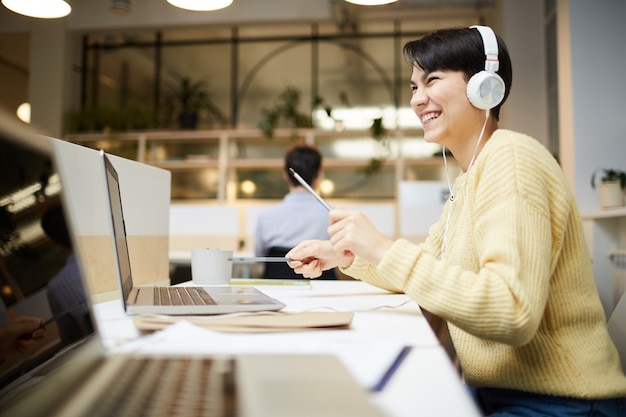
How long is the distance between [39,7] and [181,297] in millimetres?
3080

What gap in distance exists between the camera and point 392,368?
580 millimetres

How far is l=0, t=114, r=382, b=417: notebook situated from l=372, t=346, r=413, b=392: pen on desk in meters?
0.03

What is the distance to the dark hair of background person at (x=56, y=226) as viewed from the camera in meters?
0.60

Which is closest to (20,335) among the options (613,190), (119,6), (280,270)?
(280,270)

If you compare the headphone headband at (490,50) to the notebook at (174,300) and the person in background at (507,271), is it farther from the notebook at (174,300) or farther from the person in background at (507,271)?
the notebook at (174,300)

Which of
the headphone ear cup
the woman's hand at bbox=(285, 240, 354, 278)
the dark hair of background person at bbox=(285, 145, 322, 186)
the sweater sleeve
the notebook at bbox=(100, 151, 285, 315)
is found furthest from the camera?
the dark hair of background person at bbox=(285, 145, 322, 186)

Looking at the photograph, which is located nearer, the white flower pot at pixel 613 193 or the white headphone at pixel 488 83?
the white headphone at pixel 488 83

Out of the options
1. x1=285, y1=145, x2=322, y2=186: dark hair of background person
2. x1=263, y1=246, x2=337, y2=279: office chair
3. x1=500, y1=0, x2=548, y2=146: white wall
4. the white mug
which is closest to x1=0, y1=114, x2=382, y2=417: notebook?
the white mug

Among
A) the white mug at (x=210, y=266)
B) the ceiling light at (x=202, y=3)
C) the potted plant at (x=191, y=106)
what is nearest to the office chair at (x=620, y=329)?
the white mug at (x=210, y=266)

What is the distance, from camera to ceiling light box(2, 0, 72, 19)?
3.30m

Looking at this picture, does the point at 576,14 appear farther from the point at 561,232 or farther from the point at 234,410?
the point at 234,410

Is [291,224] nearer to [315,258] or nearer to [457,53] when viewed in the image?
[315,258]

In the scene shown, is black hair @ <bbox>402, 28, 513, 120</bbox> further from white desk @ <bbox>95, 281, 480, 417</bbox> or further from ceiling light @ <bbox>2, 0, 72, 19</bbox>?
ceiling light @ <bbox>2, 0, 72, 19</bbox>

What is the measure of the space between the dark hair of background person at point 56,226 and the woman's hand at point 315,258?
706mm
